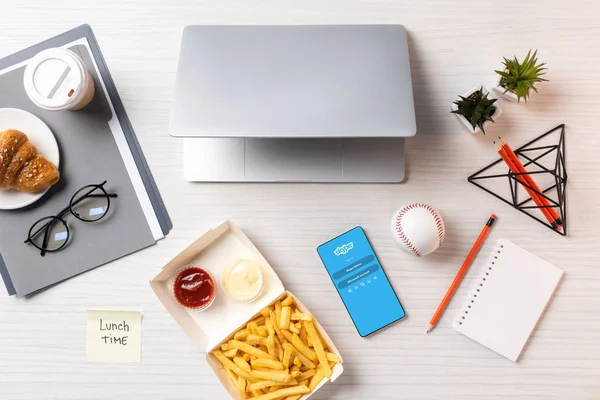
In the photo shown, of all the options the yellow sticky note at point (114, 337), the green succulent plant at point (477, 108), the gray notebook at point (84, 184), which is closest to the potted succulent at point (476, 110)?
the green succulent plant at point (477, 108)

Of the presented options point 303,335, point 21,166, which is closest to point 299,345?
point 303,335

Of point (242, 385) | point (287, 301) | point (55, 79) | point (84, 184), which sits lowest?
point (242, 385)

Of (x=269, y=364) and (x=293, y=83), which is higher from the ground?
(x=293, y=83)

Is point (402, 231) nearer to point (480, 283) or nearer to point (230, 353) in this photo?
point (480, 283)

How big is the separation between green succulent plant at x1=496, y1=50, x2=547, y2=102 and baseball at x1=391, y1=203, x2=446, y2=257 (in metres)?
0.23

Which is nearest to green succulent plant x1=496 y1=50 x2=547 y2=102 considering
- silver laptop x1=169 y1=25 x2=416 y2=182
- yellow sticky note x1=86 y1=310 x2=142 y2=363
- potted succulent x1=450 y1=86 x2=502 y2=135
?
potted succulent x1=450 y1=86 x2=502 y2=135

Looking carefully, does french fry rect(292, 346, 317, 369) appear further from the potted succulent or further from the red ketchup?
the potted succulent

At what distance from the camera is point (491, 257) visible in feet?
2.51

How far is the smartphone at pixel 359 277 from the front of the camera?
2.51ft

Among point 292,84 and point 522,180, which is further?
point 522,180

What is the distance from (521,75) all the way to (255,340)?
59 cm

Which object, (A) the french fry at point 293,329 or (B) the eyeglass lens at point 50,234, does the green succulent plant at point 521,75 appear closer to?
(A) the french fry at point 293,329

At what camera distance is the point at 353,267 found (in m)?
0.77

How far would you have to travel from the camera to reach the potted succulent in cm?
73
